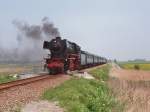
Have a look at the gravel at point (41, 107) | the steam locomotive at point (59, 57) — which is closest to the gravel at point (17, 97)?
the gravel at point (41, 107)

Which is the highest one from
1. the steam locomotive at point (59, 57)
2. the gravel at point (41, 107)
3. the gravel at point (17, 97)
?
the steam locomotive at point (59, 57)

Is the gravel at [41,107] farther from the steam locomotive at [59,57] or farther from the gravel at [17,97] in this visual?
the steam locomotive at [59,57]

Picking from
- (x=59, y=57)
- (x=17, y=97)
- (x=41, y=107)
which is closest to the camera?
(x=41, y=107)

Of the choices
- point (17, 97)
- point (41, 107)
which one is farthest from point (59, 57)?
point (41, 107)

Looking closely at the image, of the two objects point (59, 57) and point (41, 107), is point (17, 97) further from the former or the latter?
point (59, 57)

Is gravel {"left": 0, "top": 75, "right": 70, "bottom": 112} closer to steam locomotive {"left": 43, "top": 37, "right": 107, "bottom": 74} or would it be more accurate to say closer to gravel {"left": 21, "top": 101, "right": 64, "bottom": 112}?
gravel {"left": 21, "top": 101, "right": 64, "bottom": 112}

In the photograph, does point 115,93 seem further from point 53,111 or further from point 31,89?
point 53,111

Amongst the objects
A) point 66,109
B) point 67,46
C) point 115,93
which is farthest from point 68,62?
point 66,109

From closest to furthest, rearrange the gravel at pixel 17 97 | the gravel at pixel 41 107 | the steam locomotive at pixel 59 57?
1. the gravel at pixel 41 107
2. the gravel at pixel 17 97
3. the steam locomotive at pixel 59 57

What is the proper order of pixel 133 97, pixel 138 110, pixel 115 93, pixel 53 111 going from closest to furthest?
pixel 53 111, pixel 138 110, pixel 133 97, pixel 115 93

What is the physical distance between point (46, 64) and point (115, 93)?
1154cm

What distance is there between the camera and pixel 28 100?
643 inches

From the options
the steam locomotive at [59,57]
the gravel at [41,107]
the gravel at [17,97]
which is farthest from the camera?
the steam locomotive at [59,57]

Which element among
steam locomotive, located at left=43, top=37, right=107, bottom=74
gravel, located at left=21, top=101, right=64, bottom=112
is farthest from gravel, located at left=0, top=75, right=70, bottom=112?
steam locomotive, located at left=43, top=37, right=107, bottom=74
